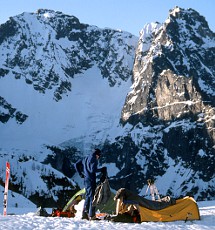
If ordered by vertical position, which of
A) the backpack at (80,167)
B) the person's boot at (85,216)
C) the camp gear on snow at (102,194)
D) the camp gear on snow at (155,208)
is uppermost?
the backpack at (80,167)

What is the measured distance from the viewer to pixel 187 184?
623 ft

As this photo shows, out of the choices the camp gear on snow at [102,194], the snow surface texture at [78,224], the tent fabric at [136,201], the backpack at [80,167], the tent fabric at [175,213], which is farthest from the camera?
the backpack at [80,167]

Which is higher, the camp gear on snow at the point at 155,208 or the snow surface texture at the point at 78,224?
the camp gear on snow at the point at 155,208

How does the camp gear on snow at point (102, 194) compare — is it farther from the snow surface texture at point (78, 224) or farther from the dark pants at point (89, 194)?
the snow surface texture at point (78, 224)

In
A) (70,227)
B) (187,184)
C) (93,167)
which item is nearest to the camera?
(70,227)

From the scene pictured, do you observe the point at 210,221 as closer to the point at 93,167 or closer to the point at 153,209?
the point at 153,209

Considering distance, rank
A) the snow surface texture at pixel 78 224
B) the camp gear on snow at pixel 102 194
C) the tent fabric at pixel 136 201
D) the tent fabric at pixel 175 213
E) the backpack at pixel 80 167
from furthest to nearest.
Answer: the backpack at pixel 80 167 < the tent fabric at pixel 136 201 < the tent fabric at pixel 175 213 < the camp gear on snow at pixel 102 194 < the snow surface texture at pixel 78 224

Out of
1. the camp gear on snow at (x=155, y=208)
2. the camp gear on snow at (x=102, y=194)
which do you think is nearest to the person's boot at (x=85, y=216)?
the camp gear on snow at (x=102, y=194)

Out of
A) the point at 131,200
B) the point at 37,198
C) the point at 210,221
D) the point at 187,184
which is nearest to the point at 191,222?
the point at 210,221

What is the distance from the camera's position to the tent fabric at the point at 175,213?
16.8m

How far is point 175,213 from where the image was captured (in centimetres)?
1730

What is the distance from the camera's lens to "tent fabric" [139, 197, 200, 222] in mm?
16766

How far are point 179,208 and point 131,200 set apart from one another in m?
1.88

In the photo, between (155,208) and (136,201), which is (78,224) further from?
(155,208)
